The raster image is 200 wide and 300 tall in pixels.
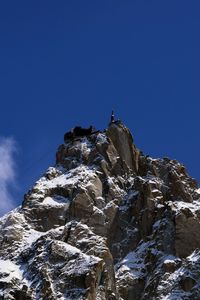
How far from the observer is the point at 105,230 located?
15088 cm

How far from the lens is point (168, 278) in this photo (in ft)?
446

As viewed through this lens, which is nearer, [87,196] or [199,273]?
[199,273]

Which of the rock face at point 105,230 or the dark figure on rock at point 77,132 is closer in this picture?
the rock face at point 105,230

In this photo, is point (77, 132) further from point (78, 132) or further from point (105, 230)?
point (105, 230)

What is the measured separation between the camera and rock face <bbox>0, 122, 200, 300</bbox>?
13188cm

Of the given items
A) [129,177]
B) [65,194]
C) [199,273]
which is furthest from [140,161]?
[199,273]

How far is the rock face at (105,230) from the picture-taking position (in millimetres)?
131875

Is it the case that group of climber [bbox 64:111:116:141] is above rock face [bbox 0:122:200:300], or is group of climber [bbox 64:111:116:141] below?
above

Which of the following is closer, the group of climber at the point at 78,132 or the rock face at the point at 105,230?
the rock face at the point at 105,230

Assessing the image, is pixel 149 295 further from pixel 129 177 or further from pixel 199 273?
pixel 129 177

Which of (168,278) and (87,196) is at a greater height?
(87,196)

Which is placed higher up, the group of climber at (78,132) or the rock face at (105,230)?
the group of climber at (78,132)

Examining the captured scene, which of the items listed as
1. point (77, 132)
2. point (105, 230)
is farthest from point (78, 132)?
point (105, 230)

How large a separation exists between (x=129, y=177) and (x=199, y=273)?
36939 mm
